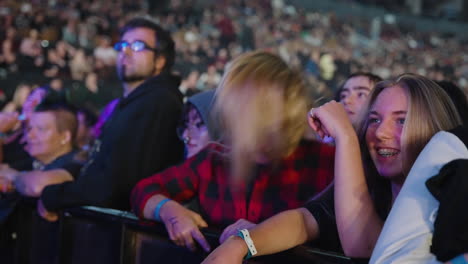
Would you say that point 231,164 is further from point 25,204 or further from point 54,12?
point 54,12

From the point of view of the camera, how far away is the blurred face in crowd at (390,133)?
1.62m

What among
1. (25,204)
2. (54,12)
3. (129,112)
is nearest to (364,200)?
(129,112)

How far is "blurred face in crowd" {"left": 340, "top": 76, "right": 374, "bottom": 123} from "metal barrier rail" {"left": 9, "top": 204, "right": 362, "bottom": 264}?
1287 millimetres

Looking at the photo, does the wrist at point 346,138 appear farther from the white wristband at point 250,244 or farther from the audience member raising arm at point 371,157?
the white wristband at point 250,244

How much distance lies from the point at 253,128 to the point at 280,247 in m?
0.42

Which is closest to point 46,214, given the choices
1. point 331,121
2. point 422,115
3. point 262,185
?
point 262,185

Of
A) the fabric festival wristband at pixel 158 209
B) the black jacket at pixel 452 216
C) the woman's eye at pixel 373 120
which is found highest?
the woman's eye at pixel 373 120

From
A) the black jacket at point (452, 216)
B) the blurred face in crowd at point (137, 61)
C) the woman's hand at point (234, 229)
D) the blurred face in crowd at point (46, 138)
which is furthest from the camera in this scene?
the blurred face in crowd at point (46, 138)

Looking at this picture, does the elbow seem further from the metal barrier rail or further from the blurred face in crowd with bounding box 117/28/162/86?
the blurred face in crowd with bounding box 117/28/162/86

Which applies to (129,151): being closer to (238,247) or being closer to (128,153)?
(128,153)

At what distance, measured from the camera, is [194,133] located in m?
2.56

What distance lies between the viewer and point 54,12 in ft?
35.8

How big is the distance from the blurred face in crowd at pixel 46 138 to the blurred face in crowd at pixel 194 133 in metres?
0.98

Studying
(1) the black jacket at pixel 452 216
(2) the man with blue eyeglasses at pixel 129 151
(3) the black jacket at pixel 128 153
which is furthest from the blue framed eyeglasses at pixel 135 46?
(1) the black jacket at pixel 452 216
